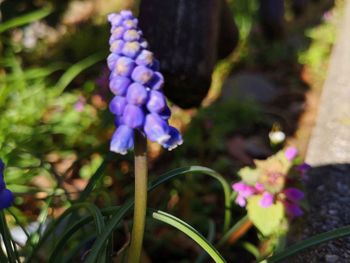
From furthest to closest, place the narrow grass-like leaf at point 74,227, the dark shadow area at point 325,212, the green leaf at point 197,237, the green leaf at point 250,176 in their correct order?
the green leaf at point 250,176 → the dark shadow area at point 325,212 → the narrow grass-like leaf at point 74,227 → the green leaf at point 197,237

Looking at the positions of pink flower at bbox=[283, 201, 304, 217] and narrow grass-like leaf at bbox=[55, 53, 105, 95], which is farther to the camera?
narrow grass-like leaf at bbox=[55, 53, 105, 95]

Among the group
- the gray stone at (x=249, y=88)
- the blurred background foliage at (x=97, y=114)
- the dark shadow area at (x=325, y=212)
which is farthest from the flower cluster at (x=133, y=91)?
the gray stone at (x=249, y=88)

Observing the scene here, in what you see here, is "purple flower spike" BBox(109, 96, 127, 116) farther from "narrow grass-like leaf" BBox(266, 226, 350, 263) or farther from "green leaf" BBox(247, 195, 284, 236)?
"green leaf" BBox(247, 195, 284, 236)

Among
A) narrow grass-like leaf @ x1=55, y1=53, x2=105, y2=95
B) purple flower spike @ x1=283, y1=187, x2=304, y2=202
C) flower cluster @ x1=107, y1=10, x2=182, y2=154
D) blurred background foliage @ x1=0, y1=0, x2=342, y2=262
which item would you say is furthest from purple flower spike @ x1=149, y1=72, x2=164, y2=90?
narrow grass-like leaf @ x1=55, y1=53, x2=105, y2=95

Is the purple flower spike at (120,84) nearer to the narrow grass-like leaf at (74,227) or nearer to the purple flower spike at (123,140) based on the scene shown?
the purple flower spike at (123,140)

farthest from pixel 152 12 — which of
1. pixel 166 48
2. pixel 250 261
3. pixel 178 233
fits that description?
pixel 250 261

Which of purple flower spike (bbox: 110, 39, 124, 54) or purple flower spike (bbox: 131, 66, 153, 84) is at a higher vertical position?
purple flower spike (bbox: 110, 39, 124, 54)

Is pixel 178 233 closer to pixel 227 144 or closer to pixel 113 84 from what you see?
pixel 227 144
